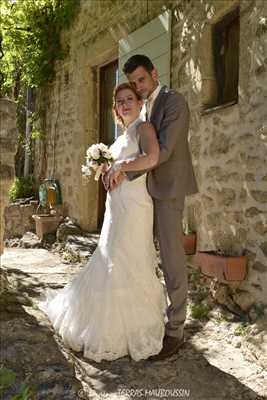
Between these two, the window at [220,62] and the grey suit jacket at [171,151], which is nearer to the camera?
the grey suit jacket at [171,151]

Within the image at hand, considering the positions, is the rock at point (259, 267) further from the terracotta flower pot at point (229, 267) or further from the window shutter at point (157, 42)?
the window shutter at point (157, 42)

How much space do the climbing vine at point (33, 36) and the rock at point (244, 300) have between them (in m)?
5.65

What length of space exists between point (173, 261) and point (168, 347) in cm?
54

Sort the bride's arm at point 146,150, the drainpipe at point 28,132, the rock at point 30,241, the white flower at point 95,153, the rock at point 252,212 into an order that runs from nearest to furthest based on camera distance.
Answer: the bride's arm at point 146,150, the white flower at point 95,153, the rock at point 252,212, the rock at point 30,241, the drainpipe at point 28,132

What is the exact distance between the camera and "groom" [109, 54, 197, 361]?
299cm

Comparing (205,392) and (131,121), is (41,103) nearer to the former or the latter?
(131,121)

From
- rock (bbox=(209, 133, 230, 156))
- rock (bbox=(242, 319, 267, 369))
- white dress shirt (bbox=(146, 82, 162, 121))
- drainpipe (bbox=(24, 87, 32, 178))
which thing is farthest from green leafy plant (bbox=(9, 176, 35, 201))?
rock (bbox=(242, 319, 267, 369))

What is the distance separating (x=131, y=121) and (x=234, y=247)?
1.32m

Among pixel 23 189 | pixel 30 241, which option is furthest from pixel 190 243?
pixel 23 189

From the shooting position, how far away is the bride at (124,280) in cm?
297

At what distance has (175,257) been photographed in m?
3.04

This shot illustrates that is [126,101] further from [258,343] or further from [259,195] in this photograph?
[258,343]

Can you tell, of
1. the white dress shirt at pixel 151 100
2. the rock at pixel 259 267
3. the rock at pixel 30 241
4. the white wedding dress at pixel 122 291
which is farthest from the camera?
the rock at pixel 30 241

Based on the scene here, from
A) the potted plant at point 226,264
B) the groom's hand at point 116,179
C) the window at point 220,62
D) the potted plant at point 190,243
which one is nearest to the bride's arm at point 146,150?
the groom's hand at point 116,179
